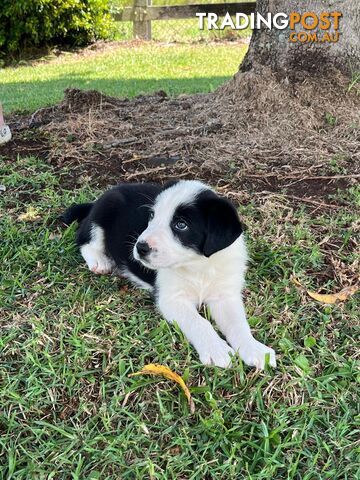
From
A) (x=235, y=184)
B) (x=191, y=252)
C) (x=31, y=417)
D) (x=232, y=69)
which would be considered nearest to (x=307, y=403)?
(x=191, y=252)

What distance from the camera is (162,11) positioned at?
47.4 feet

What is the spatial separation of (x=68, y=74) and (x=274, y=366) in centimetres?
986

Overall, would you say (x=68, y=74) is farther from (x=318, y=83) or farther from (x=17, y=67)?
(x=318, y=83)

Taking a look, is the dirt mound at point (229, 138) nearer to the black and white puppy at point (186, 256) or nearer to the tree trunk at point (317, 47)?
the tree trunk at point (317, 47)

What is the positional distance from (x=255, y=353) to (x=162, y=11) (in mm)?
13450

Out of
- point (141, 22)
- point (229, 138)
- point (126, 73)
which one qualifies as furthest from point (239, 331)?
point (141, 22)

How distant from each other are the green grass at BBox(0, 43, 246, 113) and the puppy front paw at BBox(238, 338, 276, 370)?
556 cm

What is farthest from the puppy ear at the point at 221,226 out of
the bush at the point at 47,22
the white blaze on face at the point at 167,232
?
the bush at the point at 47,22

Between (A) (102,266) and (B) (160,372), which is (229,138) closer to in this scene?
(A) (102,266)

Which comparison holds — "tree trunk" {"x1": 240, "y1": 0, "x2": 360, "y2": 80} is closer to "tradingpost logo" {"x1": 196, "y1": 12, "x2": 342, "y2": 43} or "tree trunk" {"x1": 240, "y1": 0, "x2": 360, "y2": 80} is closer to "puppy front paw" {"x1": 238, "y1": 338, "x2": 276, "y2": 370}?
"tradingpost logo" {"x1": 196, "y1": 12, "x2": 342, "y2": 43}

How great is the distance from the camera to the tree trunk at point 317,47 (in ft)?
16.5

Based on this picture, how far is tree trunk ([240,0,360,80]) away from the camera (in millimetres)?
5043

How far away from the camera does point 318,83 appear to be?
200 inches

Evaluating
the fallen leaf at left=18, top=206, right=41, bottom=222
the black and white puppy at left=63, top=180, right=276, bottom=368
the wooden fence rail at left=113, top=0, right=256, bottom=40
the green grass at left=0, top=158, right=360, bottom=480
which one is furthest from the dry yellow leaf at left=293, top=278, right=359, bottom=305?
the wooden fence rail at left=113, top=0, right=256, bottom=40
